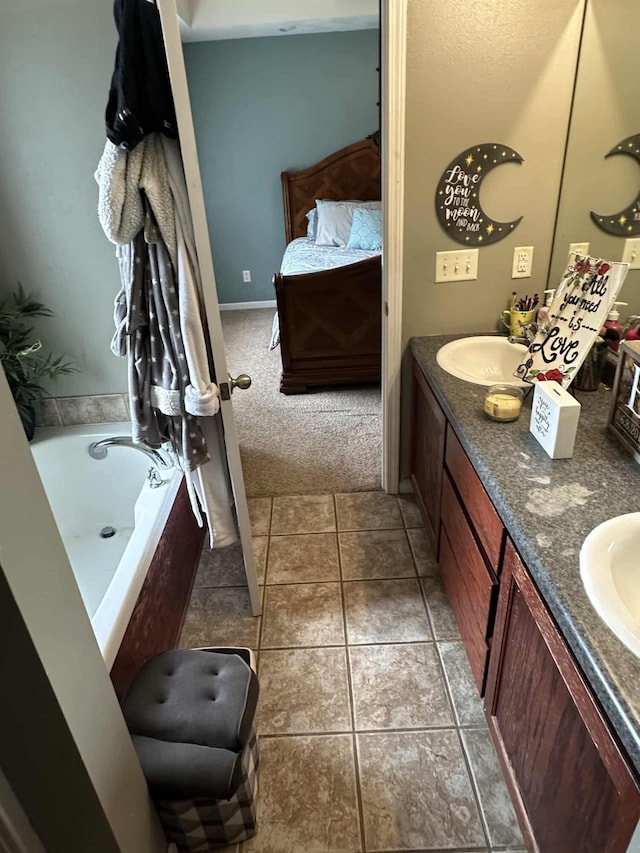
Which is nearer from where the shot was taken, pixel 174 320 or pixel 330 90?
pixel 174 320

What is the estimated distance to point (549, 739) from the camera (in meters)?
1.07

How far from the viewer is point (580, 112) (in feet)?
5.95

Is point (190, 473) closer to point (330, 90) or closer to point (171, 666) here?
point (171, 666)

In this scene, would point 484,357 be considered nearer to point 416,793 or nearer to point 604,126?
point 604,126

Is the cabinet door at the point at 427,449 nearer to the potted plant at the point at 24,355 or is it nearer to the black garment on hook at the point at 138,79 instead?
the black garment on hook at the point at 138,79

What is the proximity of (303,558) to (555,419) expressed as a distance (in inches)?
51.5

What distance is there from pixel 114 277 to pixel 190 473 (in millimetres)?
919

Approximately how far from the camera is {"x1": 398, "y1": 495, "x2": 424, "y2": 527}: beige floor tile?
242cm

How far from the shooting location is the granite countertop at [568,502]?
0.81 metres

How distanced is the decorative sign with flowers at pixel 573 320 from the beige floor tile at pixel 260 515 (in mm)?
1313

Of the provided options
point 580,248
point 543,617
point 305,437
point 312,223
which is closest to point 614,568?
point 543,617

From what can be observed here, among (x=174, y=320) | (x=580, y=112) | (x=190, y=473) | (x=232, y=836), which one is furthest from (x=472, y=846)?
(x=580, y=112)

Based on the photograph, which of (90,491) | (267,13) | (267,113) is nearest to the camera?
(90,491)

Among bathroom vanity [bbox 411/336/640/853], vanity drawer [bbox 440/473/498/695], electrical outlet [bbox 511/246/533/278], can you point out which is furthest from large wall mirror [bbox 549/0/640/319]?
vanity drawer [bbox 440/473/498/695]
